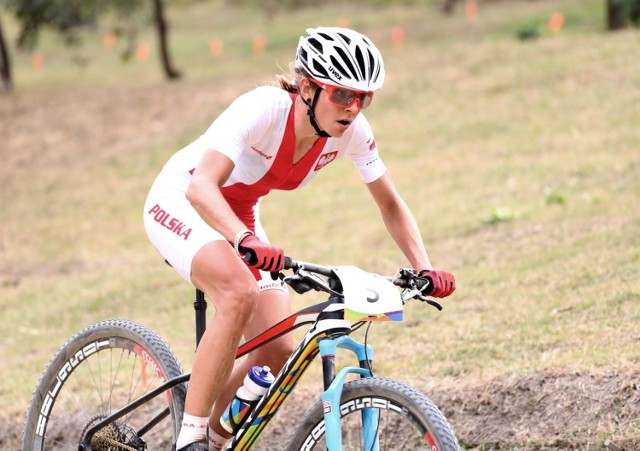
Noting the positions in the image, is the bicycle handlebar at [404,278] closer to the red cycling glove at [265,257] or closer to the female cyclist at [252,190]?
the female cyclist at [252,190]

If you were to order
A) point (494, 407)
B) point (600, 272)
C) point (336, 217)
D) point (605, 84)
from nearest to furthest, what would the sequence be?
point (494, 407), point (600, 272), point (336, 217), point (605, 84)

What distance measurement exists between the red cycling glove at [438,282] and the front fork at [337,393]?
0.39 metres

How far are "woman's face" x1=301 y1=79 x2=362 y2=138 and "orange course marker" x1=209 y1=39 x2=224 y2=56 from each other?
26479 mm

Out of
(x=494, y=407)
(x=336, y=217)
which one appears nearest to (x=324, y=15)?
(x=336, y=217)

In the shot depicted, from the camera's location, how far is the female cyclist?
13.9ft

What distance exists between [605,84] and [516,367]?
1285cm

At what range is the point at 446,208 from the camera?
1282cm

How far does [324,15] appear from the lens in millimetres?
35812

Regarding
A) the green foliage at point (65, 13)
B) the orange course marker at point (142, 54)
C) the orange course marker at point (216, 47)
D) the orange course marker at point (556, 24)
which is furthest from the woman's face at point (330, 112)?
the orange course marker at point (142, 54)

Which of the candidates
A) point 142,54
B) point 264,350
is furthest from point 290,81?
point 142,54

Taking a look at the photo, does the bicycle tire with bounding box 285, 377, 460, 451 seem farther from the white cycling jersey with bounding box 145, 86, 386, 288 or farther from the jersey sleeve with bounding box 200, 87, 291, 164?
the jersey sleeve with bounding box 200, 87, 291, 164

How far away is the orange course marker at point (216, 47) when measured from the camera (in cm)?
3075

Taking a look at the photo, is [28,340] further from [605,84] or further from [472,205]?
[605,84]

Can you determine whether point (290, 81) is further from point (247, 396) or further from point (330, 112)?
point (247, 396)
